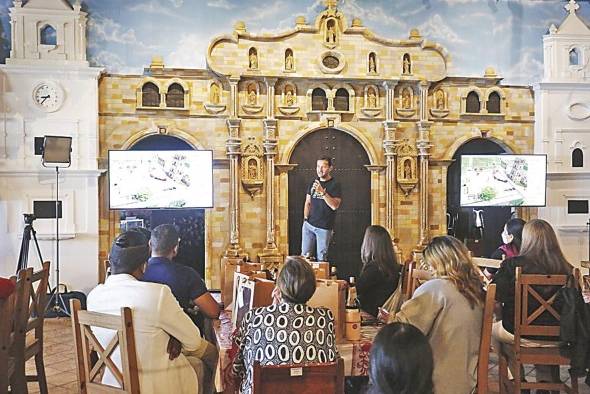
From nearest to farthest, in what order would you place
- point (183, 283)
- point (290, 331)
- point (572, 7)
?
point (290, 331)
point (183, 283)
point (572, 7)

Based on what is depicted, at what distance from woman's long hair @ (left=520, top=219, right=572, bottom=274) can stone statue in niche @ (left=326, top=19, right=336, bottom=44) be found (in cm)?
545

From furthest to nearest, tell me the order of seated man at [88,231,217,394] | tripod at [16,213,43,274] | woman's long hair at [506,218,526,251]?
tripod at [16,213,43,274]
woman's long hair at [506,218,526,251]
seated man at [88,231,217,394]

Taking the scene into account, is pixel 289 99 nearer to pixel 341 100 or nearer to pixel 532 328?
pixel 341 100

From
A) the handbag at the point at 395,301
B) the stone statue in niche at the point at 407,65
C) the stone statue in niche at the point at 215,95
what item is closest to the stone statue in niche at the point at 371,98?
the stone statue in niche at the point at 407,65

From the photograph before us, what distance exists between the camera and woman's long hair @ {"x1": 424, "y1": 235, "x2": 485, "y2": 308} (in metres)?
3.22

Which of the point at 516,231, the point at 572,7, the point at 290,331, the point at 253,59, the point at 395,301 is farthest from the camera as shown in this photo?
the point at 572,7

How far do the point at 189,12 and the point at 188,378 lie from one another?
6.70m

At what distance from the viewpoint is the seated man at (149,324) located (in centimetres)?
289

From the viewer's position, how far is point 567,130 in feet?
30.2

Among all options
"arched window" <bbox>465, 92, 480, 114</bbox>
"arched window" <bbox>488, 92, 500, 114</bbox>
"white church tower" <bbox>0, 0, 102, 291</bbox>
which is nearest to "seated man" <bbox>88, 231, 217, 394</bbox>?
"white church tower" <bbox>0, 0, 102, 291</bbox>

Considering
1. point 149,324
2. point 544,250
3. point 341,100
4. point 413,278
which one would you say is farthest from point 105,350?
point 341,100

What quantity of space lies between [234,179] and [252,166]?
A: 0.32 meters

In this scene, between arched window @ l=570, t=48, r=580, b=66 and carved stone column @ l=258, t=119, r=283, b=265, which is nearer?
carved stone column @ l=258, t=119, r=283, b=265

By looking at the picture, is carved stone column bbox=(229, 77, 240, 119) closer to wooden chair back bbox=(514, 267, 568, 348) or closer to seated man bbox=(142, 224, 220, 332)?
seated man bbox=(142, 224, 220, 332)
